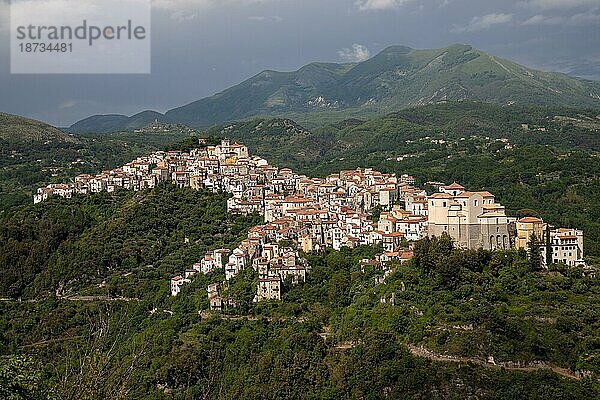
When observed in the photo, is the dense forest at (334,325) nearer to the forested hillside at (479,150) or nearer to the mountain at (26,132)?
the forested hillside at (479,150)

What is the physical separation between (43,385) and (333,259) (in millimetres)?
18664

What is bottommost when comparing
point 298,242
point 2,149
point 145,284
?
point 145,284

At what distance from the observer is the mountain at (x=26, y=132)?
7119cm

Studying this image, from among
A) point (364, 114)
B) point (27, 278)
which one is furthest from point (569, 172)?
point (364, 114)

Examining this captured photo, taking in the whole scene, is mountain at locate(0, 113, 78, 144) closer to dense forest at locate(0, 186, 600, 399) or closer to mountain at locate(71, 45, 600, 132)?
dense forest at locate(0, 186, 600, 399)

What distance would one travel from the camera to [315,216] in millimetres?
28516

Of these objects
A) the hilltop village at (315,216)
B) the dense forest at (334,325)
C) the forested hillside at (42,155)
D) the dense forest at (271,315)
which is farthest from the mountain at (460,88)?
the dense forest at (334,325)

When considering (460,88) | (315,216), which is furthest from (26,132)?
(460,88)

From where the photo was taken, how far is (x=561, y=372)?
17.2 m

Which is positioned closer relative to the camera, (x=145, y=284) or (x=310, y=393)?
(x=310, y=393)

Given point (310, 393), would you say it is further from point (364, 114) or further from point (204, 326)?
point (364, 114)

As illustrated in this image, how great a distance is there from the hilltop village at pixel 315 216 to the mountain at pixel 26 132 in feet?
118

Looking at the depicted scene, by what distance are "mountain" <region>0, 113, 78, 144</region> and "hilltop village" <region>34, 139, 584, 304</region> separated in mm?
35973

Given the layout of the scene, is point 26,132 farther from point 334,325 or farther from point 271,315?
point 334,325
